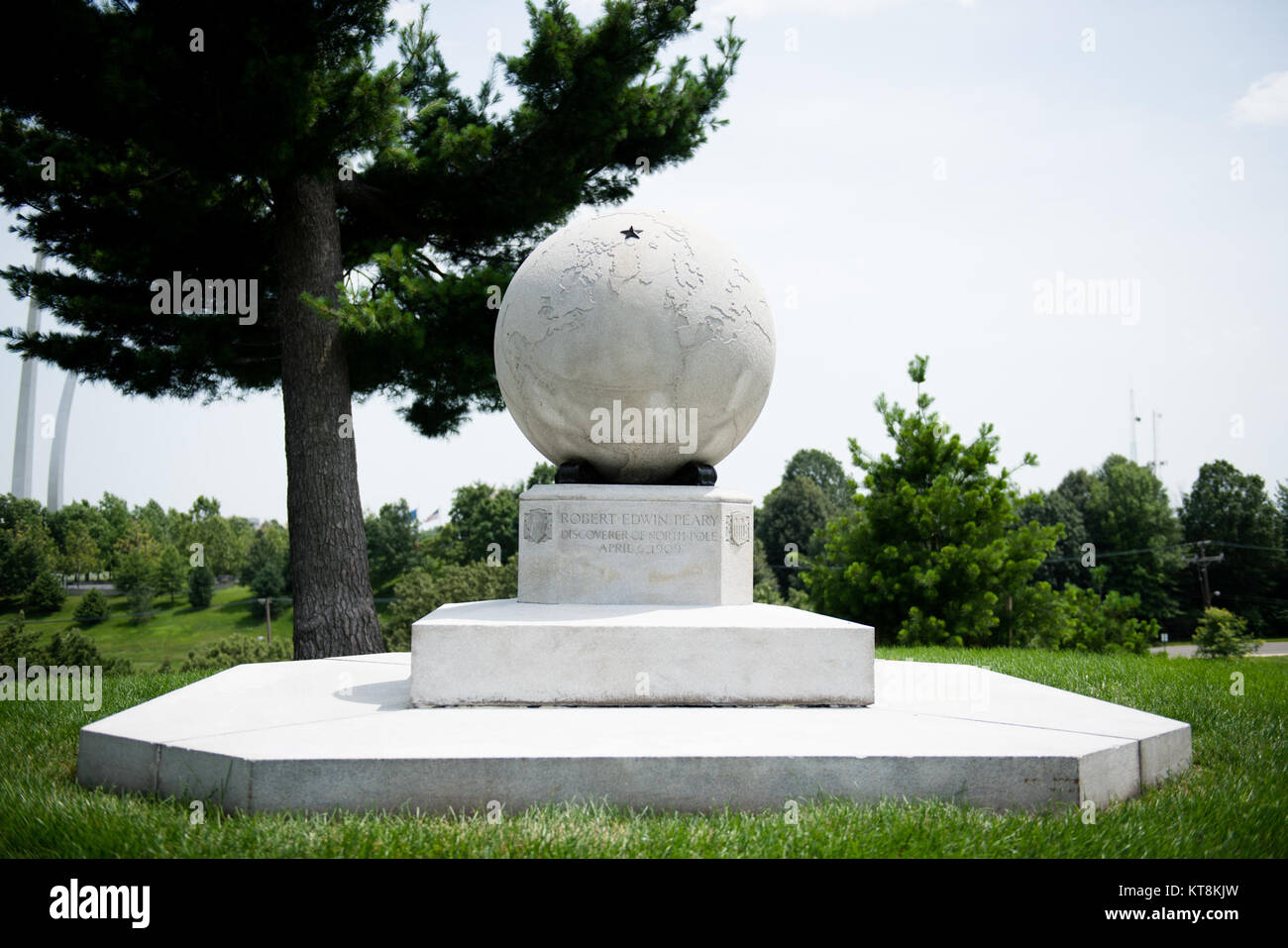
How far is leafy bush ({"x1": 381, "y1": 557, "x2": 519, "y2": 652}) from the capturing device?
3284 cm

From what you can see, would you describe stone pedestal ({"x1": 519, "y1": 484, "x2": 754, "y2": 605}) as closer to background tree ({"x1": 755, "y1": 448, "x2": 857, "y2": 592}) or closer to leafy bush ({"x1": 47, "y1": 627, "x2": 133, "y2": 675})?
leafy bush ({"x1": 47, "y1": 627, "x2": 133, "y2": 675})

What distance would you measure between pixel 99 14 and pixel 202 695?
300 inches

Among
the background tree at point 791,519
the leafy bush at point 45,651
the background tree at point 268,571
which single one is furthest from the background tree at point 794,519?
the leafy bush at point 45,651

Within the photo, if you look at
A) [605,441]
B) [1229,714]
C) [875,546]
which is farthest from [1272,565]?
[605,441]

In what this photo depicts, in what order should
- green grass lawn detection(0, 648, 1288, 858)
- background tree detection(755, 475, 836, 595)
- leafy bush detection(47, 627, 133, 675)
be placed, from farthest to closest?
background tree detection(755, 475, 836, 595)
leafy bush detection(47, 627, 133, 675)
green grass lawn detection(0, 648, 1288, 858)

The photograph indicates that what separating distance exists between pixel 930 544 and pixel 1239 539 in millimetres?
41610

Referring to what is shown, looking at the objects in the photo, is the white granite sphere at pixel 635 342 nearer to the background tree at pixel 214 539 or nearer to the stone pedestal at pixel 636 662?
the stone pedestal at pixel 636 662

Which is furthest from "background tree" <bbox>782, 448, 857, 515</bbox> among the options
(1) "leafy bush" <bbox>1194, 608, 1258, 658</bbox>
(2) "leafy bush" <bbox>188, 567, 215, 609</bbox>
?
(1) "leafy bush" <bbox>1194, 608, 1258, 658</bbox>

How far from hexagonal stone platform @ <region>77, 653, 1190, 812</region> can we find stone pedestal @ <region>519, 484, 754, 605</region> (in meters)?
0.85

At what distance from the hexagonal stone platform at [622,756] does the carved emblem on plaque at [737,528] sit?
1.19 meters

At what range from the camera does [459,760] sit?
3947mm

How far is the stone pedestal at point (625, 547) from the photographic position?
569cm

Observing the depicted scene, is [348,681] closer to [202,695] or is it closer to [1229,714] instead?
[202,695]

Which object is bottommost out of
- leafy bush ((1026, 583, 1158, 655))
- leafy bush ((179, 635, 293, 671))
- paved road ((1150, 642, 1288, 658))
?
paved road ((1150, 642, 1288, 658))
